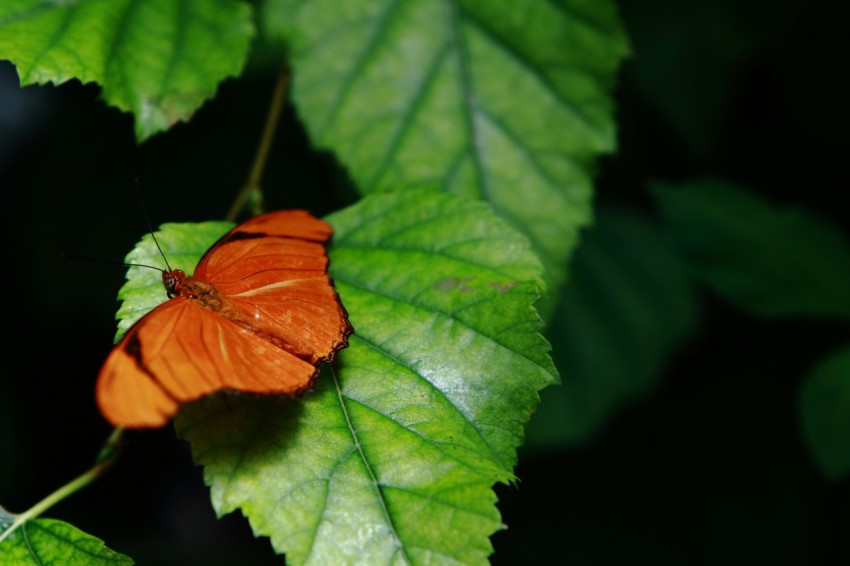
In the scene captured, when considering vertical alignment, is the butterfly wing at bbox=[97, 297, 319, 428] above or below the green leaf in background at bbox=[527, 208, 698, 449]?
above

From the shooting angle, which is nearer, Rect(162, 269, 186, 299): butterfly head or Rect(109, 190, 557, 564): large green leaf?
Rect(109, 190, 557, 564): large green leaf

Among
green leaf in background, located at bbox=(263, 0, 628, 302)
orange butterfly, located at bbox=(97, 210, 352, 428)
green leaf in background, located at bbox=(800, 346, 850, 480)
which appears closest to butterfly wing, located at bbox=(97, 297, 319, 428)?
orange butterfly, located at bbox=(97, 210, 352, 428)

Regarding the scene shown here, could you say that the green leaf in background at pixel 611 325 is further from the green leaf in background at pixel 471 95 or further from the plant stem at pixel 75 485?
the plant stem at pixel 75 485

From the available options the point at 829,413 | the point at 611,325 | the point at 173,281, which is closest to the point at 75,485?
the point at 173,281

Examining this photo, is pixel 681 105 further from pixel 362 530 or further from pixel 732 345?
pixel 362 530

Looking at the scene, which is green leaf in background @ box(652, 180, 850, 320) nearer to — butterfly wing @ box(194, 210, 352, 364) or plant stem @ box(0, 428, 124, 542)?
butterfly wing @ box(194, 210, 352, 364)

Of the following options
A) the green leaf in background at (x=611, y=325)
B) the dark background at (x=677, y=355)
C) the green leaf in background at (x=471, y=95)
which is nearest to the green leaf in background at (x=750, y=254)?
the green leaf in background at (x=471, y=95)
